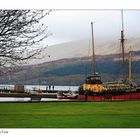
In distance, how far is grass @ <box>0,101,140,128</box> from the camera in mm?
11758

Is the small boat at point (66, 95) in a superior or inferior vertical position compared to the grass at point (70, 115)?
superior

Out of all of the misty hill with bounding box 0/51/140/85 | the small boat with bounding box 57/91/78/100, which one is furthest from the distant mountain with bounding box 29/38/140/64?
the small boat with bounding box 57/91/78/100

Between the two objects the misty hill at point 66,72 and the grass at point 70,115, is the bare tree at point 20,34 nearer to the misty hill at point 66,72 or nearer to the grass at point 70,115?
the misty hill at point 66,72

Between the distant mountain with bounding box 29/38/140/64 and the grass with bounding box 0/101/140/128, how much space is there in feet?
1.78

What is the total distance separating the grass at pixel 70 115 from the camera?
11.8 m

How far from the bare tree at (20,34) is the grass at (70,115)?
56cm

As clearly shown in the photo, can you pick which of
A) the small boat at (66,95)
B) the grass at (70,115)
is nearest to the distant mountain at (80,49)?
the small boat at (66,95)

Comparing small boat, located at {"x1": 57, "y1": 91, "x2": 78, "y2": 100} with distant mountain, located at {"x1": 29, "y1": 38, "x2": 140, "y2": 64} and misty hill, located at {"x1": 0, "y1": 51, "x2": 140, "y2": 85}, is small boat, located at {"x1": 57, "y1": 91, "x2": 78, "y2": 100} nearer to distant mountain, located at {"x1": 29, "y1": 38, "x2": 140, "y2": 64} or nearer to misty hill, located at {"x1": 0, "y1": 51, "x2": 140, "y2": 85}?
misty hill, located at {"x1": 0, "y1": 51, "x2": 140, "y2": 85}

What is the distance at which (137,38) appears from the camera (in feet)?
38.9
